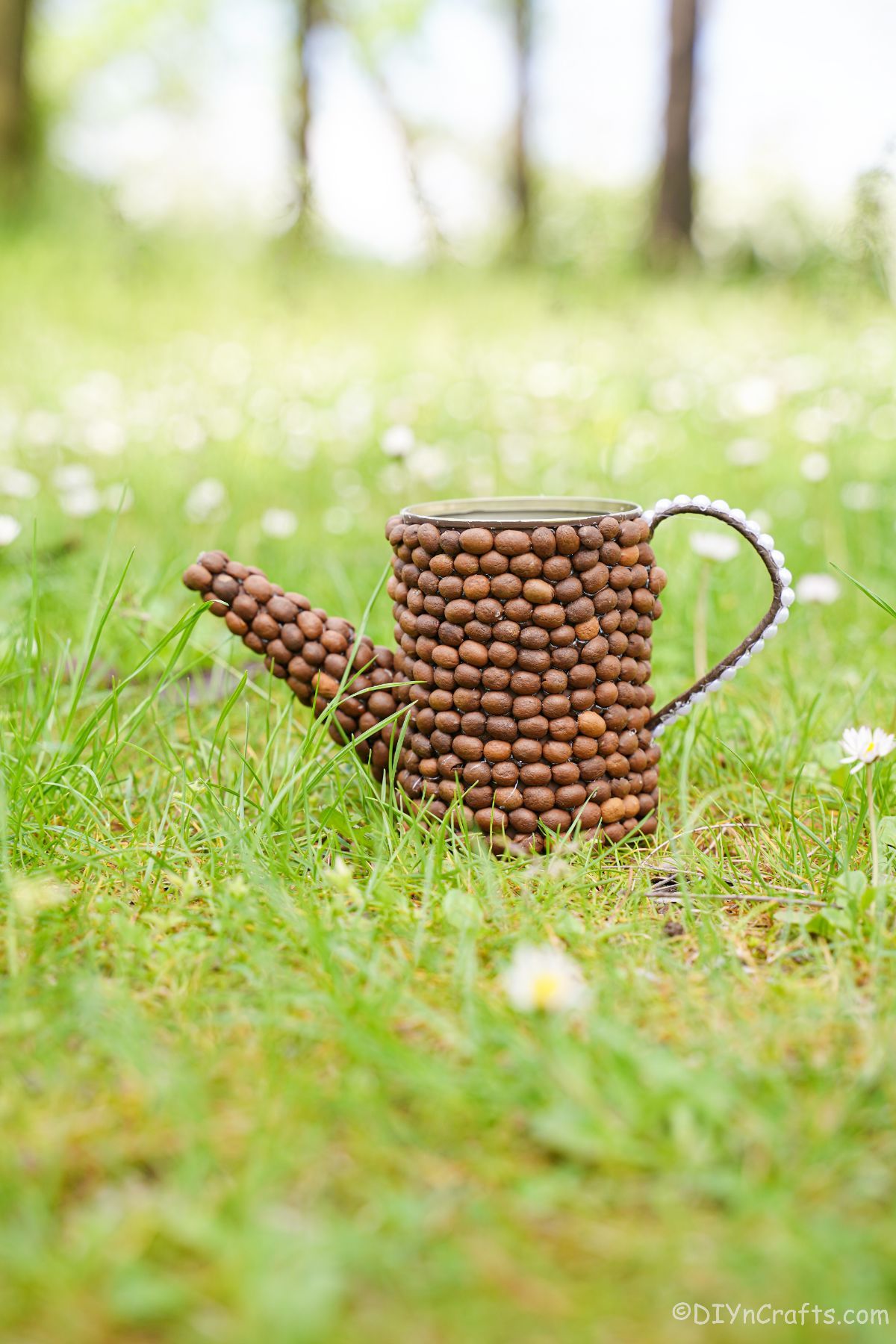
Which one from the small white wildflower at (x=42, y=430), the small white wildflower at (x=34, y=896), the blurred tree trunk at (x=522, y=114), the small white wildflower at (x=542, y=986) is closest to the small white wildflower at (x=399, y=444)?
the small white wildflower at (x=34, y=896)

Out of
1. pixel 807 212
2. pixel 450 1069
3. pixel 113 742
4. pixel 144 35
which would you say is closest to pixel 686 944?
pixel 450 1069

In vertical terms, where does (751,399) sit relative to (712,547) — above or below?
above

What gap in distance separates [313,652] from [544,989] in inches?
29.3

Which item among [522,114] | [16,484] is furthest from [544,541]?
[522,114]

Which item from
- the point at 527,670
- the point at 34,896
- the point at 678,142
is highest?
the point at 678,142

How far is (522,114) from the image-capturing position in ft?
42.9

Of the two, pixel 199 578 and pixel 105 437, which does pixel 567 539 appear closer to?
pixel 199 578

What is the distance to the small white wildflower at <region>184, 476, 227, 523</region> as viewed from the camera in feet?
8.90

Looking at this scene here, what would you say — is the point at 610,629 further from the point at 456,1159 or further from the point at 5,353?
the point at 5,353

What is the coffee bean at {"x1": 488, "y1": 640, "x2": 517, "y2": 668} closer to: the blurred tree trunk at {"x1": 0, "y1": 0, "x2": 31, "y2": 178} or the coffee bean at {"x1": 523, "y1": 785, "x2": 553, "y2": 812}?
the coffee bean at {"x1": 523, "y1": 785, "x2": 553, "y2": 812}

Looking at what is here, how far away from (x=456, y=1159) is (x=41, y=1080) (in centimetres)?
44

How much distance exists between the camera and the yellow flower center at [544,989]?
106 cm

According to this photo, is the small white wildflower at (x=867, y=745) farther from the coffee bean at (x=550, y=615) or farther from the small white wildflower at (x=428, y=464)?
the small white wildflower at (x=428, y=464)

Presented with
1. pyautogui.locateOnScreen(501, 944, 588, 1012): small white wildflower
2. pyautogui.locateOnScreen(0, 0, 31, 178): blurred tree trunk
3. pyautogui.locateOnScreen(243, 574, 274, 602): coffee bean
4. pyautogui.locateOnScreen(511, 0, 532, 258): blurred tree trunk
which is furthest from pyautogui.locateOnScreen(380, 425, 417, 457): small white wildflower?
pyautogui.locateOnScreen(511, 0, 532, 258): blurred tree trunk
